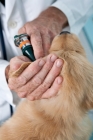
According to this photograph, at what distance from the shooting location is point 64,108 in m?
0.74

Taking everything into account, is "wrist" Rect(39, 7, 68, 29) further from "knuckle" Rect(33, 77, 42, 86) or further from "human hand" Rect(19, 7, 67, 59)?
"knuckle" Rect(33, 77, 42, 86)

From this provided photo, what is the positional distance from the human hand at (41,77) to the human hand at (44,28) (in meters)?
0.11

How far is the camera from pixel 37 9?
1.06 metres

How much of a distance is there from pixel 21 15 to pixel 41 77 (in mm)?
405

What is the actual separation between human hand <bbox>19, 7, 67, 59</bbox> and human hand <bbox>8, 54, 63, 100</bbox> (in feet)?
0.36

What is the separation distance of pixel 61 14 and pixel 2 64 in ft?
1.16

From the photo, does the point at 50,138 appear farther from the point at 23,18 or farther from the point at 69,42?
the point at 23,18

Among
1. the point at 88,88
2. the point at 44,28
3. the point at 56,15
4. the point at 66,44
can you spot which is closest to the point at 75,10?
the point at 56,15

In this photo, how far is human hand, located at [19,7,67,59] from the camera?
2.79 ft

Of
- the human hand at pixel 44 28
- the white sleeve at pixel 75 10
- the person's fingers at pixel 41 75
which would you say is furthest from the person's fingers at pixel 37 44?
the white sleeve at pixel 75 10

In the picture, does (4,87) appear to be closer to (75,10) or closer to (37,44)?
(37,44)

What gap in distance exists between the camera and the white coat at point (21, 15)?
96 centimetres

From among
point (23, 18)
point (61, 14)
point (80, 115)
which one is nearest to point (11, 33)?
point (23, 18)

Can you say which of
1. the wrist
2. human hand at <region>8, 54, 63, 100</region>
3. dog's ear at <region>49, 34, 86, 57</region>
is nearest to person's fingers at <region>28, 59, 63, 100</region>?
human hand at <region>8, 54, 63, 100</region>
